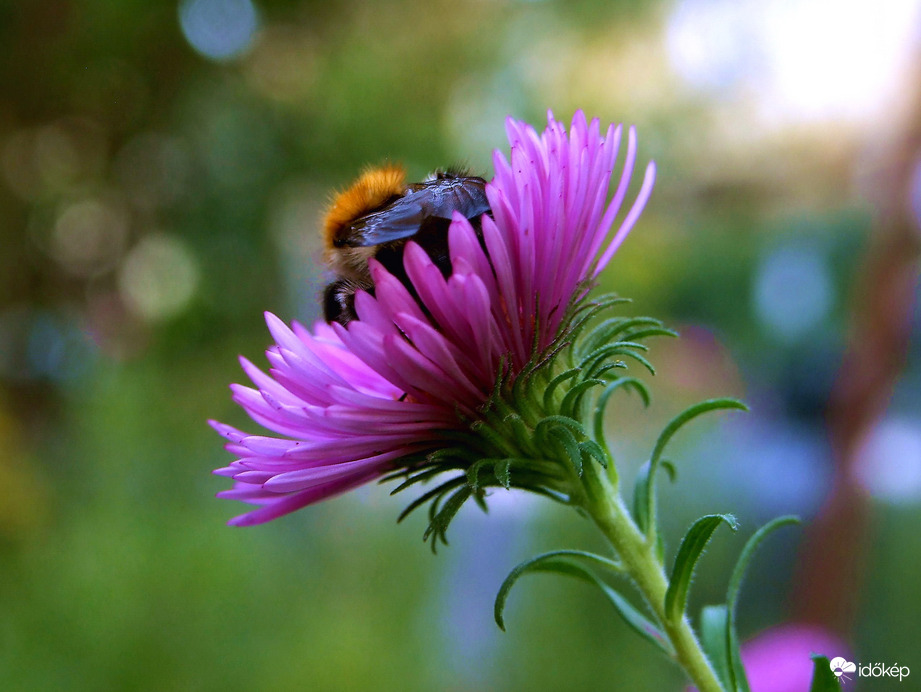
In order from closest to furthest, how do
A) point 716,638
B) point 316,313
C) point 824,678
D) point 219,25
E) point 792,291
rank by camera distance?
point 824,678 → point 716,638 → point 316,313 → point 219,25 → point 792,291

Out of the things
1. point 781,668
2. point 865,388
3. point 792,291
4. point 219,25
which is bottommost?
point 781,668

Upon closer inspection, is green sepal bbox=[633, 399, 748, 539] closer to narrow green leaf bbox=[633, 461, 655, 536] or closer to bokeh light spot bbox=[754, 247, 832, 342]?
narrow green leaf bbox=[633, 461, 655, 536]

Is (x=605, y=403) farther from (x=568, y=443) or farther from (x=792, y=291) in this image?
(x=792, y=291)

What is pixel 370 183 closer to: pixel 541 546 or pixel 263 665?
pixel 263 665

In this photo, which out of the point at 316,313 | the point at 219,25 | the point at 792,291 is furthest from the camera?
the point at 792,291

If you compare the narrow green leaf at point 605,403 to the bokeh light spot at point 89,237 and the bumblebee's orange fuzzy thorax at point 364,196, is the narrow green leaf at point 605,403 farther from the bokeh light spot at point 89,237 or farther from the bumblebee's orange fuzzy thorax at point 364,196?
the bokeh light spot at point 89,237

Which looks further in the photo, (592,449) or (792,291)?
(792,291)

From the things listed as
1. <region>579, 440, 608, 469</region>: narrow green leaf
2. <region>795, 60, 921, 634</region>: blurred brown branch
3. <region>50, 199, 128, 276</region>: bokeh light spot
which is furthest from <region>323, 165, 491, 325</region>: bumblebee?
<region>50, 199, 128, 276</region>: bokeh light spot

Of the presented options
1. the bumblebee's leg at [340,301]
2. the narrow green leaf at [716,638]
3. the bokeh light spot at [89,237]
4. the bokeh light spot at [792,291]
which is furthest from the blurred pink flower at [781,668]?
the bokeh light spot at [792,291]

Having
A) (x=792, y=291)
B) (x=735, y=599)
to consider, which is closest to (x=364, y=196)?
(x=735, y=599)
